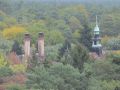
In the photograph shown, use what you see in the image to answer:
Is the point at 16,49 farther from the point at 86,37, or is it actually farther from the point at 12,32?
the point at 12,32

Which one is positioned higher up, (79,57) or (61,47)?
(61,47)

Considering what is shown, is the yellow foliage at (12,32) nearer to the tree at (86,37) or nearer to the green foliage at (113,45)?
the green foliage at (113,45)

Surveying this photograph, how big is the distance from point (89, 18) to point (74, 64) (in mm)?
50125

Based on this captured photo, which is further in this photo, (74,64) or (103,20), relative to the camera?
(103,20)

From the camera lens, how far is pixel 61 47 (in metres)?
48.3

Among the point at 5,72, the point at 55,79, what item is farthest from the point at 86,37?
the point at 55,79

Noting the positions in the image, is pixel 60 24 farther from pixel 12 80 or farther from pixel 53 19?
pixel 12 80

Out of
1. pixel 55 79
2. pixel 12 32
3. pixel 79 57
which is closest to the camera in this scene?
pixel 55 79

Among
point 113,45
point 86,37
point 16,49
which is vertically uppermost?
point 86,37

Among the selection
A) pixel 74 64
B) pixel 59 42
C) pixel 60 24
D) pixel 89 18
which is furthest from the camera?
pixel 89 18

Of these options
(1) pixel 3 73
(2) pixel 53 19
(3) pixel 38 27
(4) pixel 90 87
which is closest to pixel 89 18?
(2) pixel 53 19

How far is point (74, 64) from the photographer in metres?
29.8

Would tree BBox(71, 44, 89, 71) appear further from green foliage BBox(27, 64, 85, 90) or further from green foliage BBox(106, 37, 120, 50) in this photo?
green foliage BBox(106, 37, 120, 50)

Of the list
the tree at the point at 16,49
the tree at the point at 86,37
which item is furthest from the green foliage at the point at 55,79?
the tree at the point at 86,37
